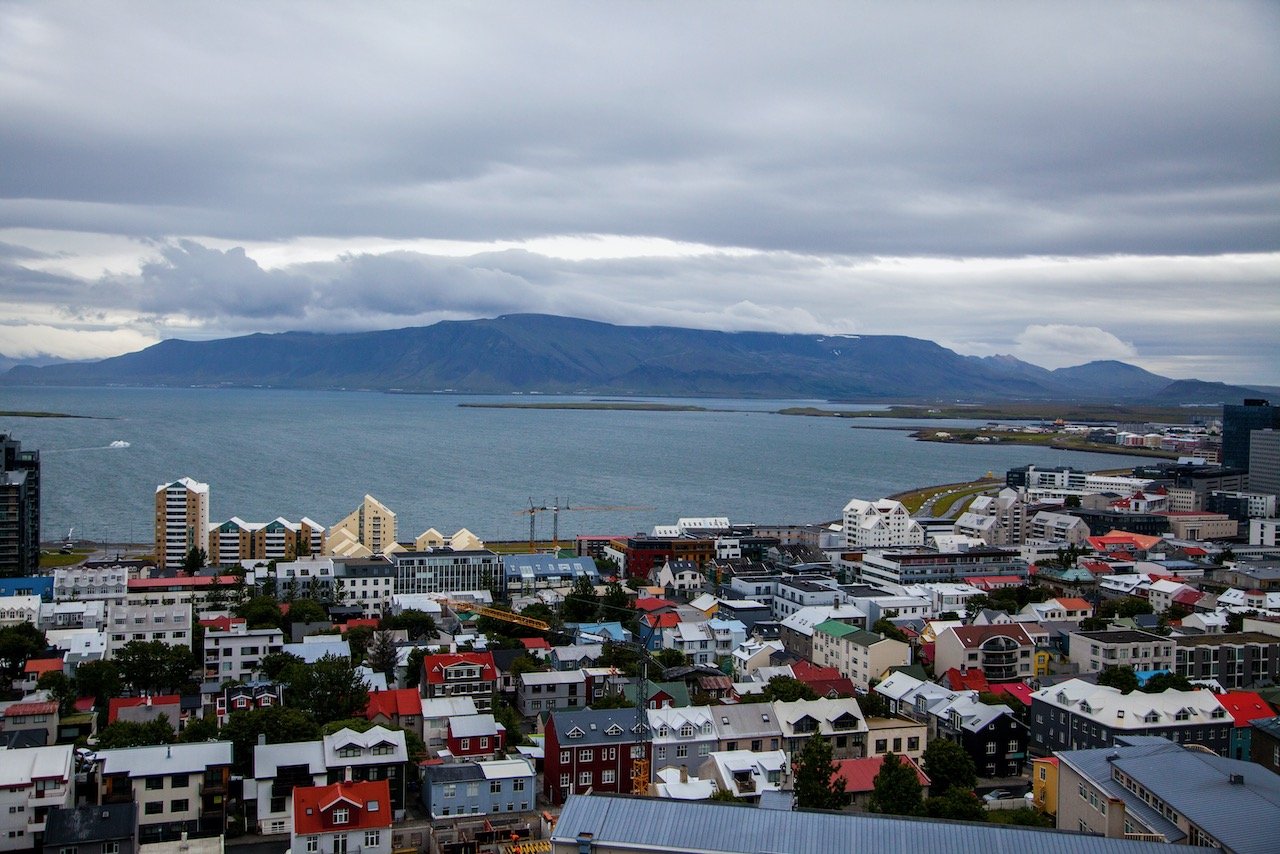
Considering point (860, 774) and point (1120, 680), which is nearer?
point (860, 774)

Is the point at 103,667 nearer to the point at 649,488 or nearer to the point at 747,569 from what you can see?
the point at 747,569

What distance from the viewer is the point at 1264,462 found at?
38.2 meters

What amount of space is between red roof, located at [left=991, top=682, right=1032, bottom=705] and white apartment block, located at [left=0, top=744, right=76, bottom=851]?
9329 millimetres

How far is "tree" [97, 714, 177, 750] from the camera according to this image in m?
9.87

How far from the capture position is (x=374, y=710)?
1136cm

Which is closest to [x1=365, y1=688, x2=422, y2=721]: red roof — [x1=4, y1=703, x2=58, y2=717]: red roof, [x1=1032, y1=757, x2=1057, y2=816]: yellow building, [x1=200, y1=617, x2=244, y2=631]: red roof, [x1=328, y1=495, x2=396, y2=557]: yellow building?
[x1=4, y1=703, x2=58, y2=717]: red roof

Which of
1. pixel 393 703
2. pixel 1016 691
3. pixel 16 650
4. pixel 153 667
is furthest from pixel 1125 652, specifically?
pixel 16 650

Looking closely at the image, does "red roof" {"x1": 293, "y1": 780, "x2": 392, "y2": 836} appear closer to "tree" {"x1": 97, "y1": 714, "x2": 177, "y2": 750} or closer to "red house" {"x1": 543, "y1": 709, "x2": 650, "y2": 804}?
"red house" {"x1": 543, "y1": 709, "x2": 650, "y2": 804}

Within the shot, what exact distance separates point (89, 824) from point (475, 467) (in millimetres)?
38562

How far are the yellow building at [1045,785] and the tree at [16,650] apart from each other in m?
11.0

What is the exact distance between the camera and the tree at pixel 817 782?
338 inches

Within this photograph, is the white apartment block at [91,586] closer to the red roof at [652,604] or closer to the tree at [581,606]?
the tree at [581,606]

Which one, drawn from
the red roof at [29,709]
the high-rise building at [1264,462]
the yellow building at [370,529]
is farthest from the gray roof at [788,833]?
the high-rise building at [1264,462]

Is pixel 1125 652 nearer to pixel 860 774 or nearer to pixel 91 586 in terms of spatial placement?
pixel 860 774
